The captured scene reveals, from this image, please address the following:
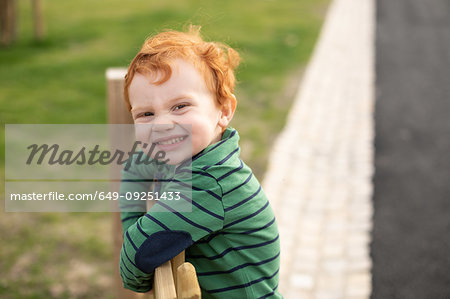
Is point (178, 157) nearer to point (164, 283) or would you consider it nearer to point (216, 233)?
point (216, 233)

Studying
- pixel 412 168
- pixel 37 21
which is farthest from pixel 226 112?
pixel 37 21

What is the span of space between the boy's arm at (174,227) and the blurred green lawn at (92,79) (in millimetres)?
757

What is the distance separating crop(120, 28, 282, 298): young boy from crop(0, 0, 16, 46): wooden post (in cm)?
746

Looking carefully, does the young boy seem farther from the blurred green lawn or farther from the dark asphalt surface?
the dark asphalt surface

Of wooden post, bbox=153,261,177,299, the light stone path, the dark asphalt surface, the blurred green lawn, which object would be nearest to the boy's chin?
wooden post, bbox=153,261,177,299

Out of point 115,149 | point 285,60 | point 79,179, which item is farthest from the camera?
point 285,60

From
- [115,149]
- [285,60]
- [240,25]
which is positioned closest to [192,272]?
[115,149]

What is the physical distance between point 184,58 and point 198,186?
1.23 ft

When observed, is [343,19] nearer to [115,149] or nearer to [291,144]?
[291,144]

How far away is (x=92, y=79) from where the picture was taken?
6934 mm

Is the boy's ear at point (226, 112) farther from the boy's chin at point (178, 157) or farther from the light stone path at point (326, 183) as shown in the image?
the light stone path at point (326, 183)

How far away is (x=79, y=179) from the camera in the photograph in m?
4.73

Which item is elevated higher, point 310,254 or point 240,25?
point 240,25

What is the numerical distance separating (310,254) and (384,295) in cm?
59
